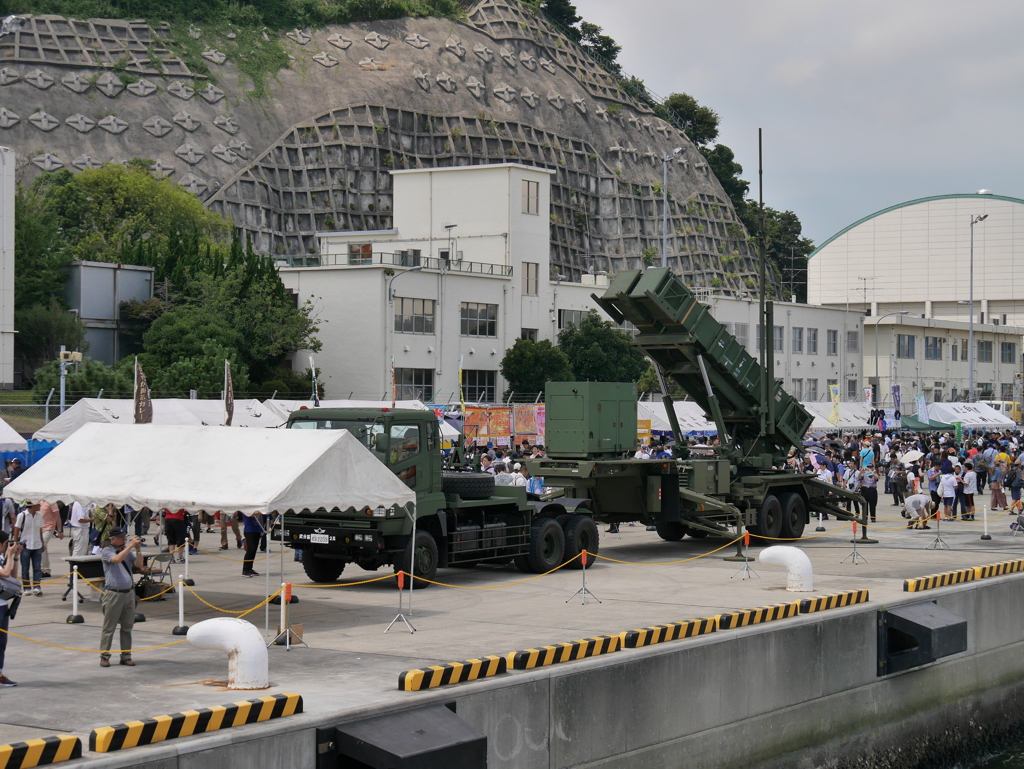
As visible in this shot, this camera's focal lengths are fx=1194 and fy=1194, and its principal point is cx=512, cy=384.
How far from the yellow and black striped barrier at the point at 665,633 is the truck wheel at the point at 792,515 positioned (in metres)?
13.0

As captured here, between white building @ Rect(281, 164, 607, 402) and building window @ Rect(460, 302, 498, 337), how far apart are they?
55 mm

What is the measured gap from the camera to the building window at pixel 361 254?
64.3 metres

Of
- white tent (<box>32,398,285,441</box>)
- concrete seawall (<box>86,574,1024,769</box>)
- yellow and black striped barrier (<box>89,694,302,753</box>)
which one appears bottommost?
concrete seawall (<box>86,574,1024,769</box>)

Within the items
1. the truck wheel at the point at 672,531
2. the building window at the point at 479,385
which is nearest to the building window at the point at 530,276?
the building window at the point at 479,385

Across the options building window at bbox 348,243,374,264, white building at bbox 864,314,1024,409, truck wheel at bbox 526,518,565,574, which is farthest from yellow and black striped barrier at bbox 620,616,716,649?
white building at bbox 864,314,1024,409

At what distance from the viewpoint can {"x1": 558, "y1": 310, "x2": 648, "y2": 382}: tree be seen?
66438 mm

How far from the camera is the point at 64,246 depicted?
69.4 metres

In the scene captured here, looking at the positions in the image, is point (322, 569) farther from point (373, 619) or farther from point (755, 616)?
point (755, 616)

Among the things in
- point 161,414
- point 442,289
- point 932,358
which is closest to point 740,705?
point 161,414

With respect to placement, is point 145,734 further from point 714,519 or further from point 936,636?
point 714,519

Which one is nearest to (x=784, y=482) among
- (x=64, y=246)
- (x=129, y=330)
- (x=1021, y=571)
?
(x=1021, y=571)

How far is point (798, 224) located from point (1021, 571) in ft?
416

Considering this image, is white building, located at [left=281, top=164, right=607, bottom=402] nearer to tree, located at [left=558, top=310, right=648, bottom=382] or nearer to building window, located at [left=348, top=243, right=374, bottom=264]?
building window, located at [left=348, top=243, right=374, bottom=264]

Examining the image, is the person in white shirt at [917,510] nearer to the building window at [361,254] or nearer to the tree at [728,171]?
the building window at [361,254]
